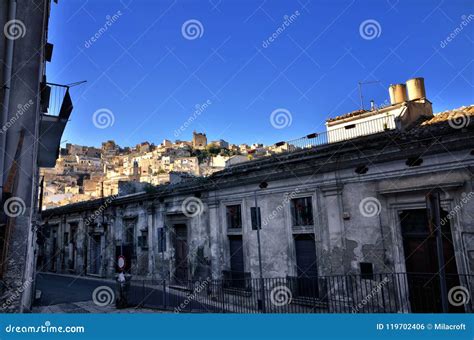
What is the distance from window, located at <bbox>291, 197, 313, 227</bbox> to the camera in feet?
36.8

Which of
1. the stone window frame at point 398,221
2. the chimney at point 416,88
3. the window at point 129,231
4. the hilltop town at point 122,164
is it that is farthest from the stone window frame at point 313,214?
the hilltop town at point 122,164

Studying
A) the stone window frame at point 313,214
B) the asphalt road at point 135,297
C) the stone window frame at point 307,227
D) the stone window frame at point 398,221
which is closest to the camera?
the stone window frame at point 398,221

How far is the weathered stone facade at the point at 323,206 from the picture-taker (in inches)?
330

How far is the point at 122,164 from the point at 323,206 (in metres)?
91.0

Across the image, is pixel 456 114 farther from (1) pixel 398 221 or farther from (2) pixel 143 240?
(2) pixel 143 240

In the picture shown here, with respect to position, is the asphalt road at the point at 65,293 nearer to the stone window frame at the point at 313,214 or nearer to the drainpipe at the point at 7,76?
the drainpipe at the point at 7,76

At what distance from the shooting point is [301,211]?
11.5 m

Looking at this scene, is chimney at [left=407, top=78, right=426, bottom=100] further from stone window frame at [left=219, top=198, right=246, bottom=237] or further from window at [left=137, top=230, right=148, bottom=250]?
window at [left=137, top=230, right=148, bottom=250]

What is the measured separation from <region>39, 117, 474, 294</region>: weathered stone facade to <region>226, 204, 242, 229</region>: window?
0.15 meters

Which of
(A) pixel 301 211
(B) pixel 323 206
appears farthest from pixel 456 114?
(A) pixel 301 211

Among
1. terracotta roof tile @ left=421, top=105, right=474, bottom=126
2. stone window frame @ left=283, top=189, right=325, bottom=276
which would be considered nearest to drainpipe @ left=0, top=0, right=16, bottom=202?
stone window frame @ left=283, top=189, right=325, bottom=276

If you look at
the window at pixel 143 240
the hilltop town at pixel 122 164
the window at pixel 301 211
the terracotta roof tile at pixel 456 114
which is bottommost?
the window at pixel 143 240

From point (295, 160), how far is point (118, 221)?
13270 mm

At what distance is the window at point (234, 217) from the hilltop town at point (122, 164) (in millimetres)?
34423
